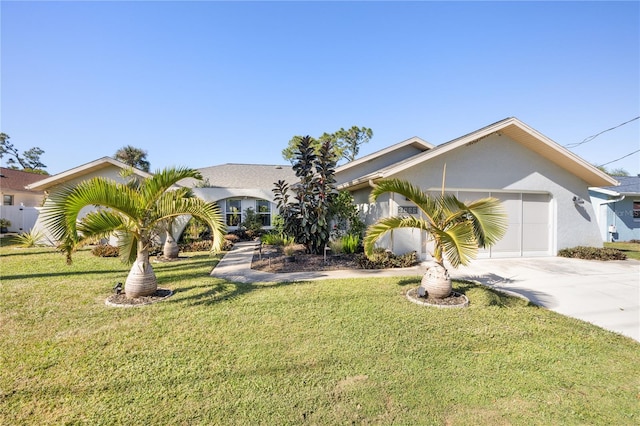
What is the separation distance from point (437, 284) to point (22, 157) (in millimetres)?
65316

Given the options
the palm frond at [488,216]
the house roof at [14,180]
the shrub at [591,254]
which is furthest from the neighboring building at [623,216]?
the house roof at [14,180]

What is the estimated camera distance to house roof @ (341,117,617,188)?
9500 millimetres

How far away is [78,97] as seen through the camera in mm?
11070

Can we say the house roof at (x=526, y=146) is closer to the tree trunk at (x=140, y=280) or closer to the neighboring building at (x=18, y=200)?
the tree trunk at (x=140, y=280)

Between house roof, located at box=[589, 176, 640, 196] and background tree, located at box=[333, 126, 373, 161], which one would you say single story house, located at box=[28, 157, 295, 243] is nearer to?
background tree, located at box=[333, 126, 373, 161]

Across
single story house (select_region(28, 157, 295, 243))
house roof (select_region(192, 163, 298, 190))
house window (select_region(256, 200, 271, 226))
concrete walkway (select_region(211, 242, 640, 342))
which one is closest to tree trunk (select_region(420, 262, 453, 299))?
concrete walkway (select_region(211, 242, 640, 342))

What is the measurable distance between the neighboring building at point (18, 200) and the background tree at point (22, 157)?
965 inches

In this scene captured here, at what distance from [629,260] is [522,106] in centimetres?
849

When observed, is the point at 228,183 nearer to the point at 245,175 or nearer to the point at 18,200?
the point at 245,175

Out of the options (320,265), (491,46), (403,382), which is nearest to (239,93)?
(320,265)

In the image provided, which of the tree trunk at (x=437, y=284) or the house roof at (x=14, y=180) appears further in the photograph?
the house roof at (x=14, y=180)

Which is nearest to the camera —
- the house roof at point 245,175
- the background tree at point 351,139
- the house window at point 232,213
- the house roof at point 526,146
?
the house roof at point 526,146

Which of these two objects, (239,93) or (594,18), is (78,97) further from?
(594,18)

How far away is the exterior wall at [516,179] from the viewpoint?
1015 cm
